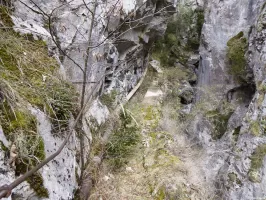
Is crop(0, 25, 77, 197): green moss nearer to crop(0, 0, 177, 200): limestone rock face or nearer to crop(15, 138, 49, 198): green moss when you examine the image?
crop(15, 138, 49, 198): green moss

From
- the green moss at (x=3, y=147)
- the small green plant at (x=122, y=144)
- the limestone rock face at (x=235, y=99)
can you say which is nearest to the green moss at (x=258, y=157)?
the limestone rock face at (x=235, y=99)

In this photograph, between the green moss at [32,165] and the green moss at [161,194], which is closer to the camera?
the green moss at [32,165]

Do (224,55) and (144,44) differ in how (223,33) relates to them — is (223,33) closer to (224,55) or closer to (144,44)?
(224,55)

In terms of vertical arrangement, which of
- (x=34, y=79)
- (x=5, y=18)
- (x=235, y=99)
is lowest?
(x=235, y=99)

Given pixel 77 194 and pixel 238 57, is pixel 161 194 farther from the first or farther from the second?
pixel 238 57

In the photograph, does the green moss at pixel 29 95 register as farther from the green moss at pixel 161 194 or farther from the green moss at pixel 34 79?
the green moss at pixel 161 194

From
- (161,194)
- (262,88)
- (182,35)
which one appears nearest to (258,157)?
(262,88)
